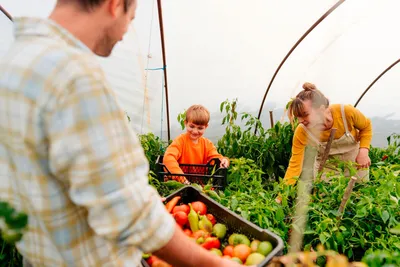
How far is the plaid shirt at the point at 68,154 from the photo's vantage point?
1.87ft

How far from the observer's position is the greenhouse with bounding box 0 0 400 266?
200 centimetres

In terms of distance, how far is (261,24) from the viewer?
3.32 metres

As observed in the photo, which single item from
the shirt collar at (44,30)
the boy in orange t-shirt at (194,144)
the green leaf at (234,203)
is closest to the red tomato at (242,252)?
the green leaf at (234,203)

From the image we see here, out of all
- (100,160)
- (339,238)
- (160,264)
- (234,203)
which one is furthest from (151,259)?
(339,238)

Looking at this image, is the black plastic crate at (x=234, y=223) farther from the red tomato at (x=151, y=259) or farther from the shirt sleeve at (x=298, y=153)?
the shirt sleeve at (x=298, y=153)

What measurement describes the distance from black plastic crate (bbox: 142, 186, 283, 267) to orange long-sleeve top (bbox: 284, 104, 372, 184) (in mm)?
1360

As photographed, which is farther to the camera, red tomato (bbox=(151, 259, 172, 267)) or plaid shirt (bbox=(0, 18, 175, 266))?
red tomato (bbox=(151, 259, 172, 267))

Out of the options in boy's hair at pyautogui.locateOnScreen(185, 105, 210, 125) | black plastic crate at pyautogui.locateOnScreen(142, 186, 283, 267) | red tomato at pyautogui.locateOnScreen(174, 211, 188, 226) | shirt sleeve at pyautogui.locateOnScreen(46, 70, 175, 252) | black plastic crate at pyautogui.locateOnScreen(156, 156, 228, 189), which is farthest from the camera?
boy's hair at pyautogui.locateOnScreen(185, 105, 210, 125)

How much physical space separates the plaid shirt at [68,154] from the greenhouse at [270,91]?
102 cm

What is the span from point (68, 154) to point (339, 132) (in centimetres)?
274

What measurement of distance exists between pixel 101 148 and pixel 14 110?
0.18 metres

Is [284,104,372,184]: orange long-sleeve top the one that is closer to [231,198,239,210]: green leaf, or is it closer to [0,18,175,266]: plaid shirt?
[231,198,239,210]: green leaf

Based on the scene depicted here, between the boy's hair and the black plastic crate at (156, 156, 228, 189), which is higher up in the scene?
the boy's hair

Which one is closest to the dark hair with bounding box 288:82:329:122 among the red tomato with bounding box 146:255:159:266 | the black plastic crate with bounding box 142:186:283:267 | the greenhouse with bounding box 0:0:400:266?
the greenhouse with bounding box 0:0:400:266
